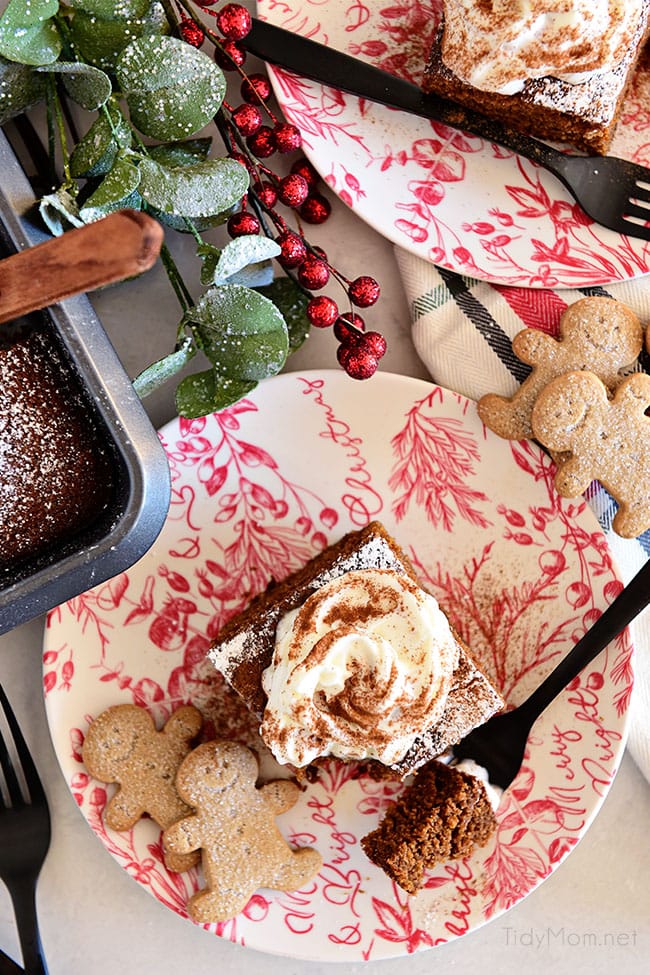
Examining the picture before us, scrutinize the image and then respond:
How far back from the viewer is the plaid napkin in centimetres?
165

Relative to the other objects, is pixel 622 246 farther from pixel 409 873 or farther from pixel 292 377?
pixel 409 873

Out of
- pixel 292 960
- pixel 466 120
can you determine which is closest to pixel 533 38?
pixel 466 120

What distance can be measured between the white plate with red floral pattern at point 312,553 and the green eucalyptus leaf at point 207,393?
10cm

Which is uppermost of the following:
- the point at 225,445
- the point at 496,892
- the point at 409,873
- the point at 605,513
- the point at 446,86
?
the point at 446,86

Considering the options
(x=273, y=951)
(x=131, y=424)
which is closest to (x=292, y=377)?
(x=131, y=424)

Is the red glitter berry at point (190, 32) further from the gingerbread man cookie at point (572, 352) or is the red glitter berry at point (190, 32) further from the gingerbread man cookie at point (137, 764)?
the gingerbread man cookie at point (137, 764)

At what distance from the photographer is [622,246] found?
161 centimetres

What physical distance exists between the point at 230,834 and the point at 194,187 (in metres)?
1.05

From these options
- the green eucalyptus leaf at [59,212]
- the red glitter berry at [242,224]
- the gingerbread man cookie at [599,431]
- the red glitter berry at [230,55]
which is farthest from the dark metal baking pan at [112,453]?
the gingerbread man cookie at [599,431]

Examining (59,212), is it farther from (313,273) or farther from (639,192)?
(639,192)

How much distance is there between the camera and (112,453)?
1294mm

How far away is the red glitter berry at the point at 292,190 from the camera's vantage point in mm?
1536

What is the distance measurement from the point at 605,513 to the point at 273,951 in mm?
947

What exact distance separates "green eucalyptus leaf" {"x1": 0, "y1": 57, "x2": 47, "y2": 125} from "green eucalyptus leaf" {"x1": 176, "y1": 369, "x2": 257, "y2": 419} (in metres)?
0.50
